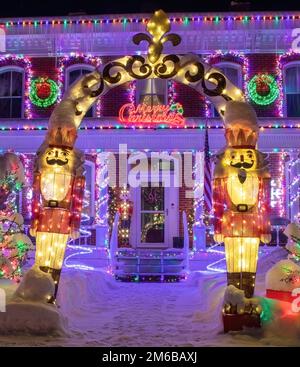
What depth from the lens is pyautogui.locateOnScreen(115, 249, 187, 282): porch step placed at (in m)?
13.3

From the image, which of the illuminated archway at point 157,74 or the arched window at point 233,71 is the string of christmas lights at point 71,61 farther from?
the illuminated archway at point 157,74

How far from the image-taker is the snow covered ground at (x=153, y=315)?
688 centimetres

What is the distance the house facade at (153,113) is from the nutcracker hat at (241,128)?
7.75m

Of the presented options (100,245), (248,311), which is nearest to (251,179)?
(248,311)

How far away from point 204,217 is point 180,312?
6.67 m

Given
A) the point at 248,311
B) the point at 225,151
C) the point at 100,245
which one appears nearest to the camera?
the point at 248,311

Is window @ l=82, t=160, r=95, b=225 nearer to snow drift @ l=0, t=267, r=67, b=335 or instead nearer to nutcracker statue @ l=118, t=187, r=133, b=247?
nutcracker statue @ l=118, t=187, r=133, b=247

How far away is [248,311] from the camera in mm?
7172

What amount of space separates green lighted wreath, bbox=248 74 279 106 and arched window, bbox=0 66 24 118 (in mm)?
7392

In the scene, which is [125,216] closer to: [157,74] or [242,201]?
[157,74]

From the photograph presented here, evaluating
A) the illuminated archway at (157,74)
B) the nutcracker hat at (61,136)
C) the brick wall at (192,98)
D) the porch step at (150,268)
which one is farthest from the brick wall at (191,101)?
the nutcracker hat at (61,136)

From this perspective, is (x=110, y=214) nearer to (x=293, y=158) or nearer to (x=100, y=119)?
(x=100, y=119)

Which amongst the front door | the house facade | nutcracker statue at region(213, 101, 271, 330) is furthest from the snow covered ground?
the house facade

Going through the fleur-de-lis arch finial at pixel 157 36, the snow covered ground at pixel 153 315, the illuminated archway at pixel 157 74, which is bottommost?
the snow covered ground at pixel 153 315
